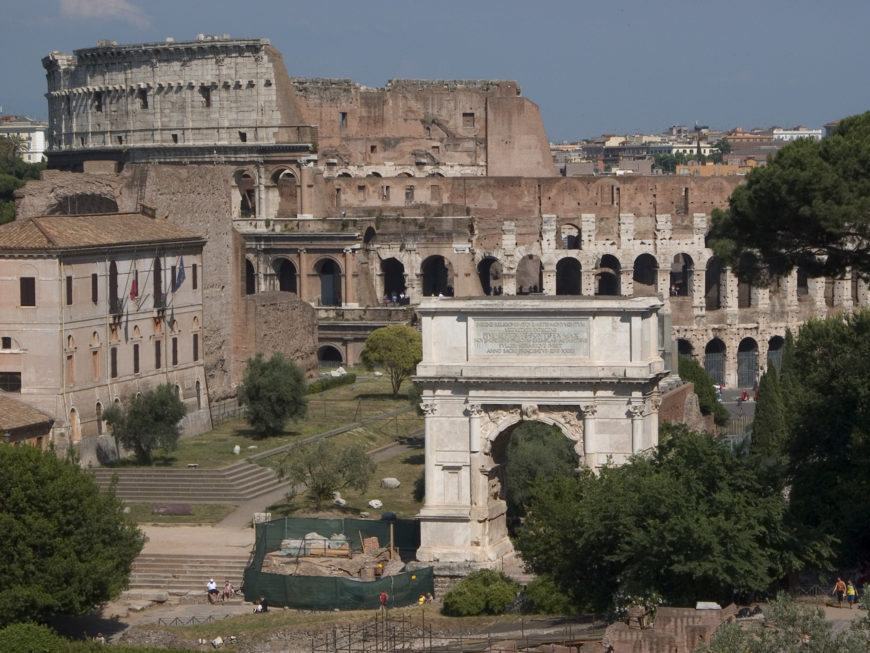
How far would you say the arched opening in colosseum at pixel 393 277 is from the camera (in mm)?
92875

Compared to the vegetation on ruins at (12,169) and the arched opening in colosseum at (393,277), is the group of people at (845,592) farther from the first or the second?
the vegetation on ruins at (12,169)

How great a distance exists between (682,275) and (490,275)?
399 inches

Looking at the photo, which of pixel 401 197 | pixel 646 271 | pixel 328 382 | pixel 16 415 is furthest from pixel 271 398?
pixel 646 271

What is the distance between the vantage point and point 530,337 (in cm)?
3988

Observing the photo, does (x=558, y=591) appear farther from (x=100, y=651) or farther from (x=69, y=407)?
(x=69, y=407)

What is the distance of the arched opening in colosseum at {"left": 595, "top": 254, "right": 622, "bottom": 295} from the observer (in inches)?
3703

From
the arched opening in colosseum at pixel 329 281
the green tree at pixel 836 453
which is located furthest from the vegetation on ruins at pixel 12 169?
the green tree at pixel 836 453

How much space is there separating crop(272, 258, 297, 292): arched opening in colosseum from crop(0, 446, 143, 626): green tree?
50.8 metres

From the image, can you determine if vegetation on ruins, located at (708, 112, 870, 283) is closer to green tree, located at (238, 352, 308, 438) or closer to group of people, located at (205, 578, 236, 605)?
group of people, located at (205, 578, 236, 605)

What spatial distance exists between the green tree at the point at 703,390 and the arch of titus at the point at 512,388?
27078mm

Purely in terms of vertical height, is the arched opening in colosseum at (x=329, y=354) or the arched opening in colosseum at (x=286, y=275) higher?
the arched opening in colosseum at (x=286, y=275)

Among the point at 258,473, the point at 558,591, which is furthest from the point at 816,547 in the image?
the point at 258,473

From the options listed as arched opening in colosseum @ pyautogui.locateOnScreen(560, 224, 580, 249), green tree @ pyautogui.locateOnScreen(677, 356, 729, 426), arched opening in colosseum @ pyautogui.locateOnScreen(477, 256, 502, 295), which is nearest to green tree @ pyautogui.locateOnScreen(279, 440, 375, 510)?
green tree @ pyautogui.locateOnScreen(677, 356, 729, 426)

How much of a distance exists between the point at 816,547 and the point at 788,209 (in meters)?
5.90
